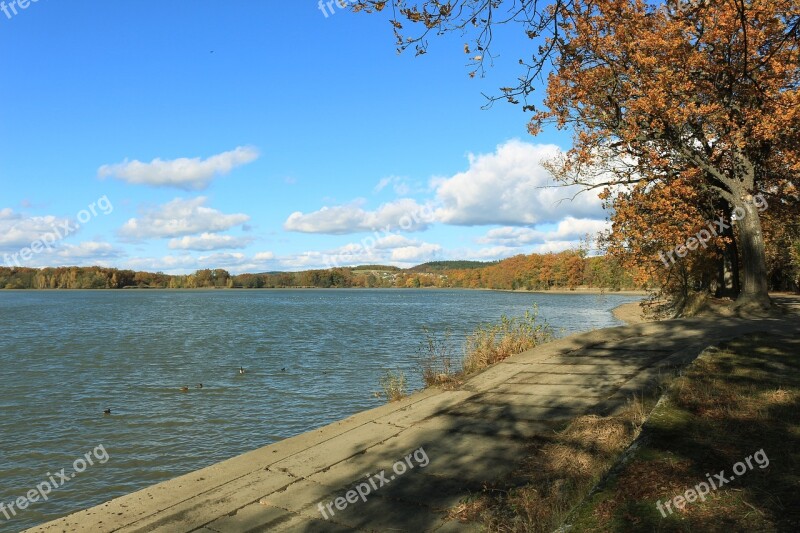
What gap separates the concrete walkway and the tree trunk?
8344 mm

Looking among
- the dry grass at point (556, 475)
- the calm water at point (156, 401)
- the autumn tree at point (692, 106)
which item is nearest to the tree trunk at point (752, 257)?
the autumn tree at point (692, 106)

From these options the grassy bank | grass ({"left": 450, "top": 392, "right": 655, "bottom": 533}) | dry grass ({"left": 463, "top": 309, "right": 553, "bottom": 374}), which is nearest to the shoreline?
dry grass ({"left": 463, "top": 309, "right": 553, "bottom": 374})

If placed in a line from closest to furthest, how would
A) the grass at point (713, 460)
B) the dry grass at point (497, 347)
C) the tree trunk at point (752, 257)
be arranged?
the grass at point (713, 460), the dry grass at point (497, 347), the tree trunk at point (752, 257)

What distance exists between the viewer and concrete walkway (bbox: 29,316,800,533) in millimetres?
5504

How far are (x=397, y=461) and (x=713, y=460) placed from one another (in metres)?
3.37

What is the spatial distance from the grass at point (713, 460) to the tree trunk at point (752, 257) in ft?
37.0

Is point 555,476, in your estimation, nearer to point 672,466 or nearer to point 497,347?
point 672,466

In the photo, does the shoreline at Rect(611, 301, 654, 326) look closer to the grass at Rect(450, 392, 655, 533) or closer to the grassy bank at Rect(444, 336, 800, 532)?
the grassy bank at Rect(444, 336, 800, 532)

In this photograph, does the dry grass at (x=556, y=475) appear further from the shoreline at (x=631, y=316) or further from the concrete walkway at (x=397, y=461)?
the shoreline at (x=631, y=316)

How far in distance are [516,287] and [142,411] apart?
15689 centimetres

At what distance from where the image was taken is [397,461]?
678 centimetres

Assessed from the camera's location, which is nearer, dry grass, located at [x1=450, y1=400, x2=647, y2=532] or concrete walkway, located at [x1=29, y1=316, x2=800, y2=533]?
dry grass, located at [x1=450, y1=400, x2=647, y2=532]

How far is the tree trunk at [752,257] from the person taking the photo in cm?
1748

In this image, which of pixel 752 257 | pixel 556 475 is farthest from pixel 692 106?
pixel 556 475
